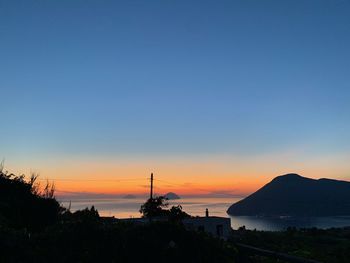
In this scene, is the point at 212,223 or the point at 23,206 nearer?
the point at 23,206

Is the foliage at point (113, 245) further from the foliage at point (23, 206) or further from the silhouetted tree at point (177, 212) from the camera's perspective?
the silhouetted tree at point (177, 212)

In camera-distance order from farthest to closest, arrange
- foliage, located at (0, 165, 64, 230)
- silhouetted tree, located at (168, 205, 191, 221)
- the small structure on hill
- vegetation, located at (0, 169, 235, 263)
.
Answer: silhouetted tree, located at (168, 205, 191, 221)
the small structure on hill
foliage, located at (0, 165, 64, 230)
vegetation, located at (0, 169, 235, 263)

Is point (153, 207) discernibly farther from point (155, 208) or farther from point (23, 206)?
point (23, 206)

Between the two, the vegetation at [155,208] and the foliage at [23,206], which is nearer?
the foliage at [23,206]

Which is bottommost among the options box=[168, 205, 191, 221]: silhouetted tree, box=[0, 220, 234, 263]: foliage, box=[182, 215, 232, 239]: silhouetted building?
box=[0, 220, 234, 263]: foliage

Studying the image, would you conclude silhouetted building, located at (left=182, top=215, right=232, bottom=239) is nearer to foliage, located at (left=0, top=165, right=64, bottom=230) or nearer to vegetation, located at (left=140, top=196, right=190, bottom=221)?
vegetation, located at (left=140, top=196, right=190, bottom=221)

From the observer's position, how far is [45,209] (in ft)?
76.4

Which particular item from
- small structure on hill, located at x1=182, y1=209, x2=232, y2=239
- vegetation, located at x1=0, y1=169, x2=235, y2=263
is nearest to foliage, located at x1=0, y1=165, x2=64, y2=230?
vegetation, located at x1=0, y1=169, x2=235, y2=263

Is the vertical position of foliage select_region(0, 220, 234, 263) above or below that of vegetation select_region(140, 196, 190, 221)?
below

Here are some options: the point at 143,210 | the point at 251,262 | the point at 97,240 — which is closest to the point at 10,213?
the point at 97,240

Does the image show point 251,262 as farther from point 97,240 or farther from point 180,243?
point 97,240

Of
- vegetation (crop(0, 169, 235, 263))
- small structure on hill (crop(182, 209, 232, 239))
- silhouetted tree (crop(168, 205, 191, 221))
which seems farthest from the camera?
silhouetted tree (crop(168, 205, 191, 221))

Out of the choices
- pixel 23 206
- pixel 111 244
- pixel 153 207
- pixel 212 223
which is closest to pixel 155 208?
pixel 153 207

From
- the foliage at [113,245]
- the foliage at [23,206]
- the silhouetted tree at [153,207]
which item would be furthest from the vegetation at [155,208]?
the foliage at [113,245]
